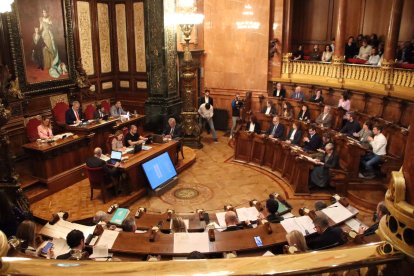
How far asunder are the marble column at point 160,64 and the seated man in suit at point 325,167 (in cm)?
494

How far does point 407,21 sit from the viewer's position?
1144 centimetres

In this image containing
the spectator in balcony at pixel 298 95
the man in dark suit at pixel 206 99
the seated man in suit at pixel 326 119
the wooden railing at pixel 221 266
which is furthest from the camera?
the man in dark suit at pixel 206 99

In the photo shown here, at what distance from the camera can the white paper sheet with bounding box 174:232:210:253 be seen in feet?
13.6

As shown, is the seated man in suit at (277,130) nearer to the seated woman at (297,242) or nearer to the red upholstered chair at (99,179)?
the red upholstered chair at (99,179)

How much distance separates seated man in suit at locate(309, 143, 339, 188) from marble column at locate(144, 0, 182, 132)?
4943mm

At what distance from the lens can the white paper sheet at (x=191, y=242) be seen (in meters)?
4.15

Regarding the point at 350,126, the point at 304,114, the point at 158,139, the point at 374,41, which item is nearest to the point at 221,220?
the point at 158,139

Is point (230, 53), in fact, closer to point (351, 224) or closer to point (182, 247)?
point (351, 224)

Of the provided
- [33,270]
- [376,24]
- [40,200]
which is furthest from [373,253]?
[376,24]

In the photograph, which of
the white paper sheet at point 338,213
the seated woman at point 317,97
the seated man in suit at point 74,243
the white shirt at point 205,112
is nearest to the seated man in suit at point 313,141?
the seated woman at point 317,97

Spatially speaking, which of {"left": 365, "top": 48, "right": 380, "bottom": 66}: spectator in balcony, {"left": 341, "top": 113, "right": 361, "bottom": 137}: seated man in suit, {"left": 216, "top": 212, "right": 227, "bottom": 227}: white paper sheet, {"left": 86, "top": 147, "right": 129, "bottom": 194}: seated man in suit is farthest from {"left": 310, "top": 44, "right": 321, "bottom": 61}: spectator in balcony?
{"left": 216, "top": 212, "right": 227, "bottom": 227}: white paper sheet

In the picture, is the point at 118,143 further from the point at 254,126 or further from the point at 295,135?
the point at 295,135

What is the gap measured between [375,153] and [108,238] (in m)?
5.80

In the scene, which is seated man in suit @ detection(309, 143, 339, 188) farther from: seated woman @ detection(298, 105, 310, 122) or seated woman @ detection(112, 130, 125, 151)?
seated woman @ detection(112, 130, 125, 151)
